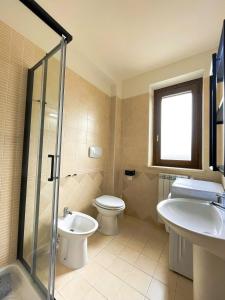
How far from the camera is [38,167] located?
138 centimetres

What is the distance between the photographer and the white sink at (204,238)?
0.68 m

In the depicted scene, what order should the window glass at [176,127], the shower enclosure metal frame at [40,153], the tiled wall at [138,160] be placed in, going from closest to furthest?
1. the shower enclosure metal frame at [40,153]
2. the window glass at [176,127]
3. the tiled wall at [138,160]

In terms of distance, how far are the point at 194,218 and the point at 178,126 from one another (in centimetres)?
147

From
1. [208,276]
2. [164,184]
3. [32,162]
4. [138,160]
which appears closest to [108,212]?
[164,184]

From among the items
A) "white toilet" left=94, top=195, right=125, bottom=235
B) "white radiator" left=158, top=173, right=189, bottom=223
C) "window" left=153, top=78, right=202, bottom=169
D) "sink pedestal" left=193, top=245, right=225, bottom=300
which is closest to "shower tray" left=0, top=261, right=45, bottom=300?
"white toilet" left=94, top=195, right=125, bottom=235

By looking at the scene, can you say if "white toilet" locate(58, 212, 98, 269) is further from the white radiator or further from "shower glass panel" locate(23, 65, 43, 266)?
the white radiator

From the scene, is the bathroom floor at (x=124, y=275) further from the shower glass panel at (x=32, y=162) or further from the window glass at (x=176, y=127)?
the window glass at (x=176, y=127)

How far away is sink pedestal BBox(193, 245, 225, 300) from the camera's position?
733 mm

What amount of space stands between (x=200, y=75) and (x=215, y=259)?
2137 millimetres

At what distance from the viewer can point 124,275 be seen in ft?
4.34

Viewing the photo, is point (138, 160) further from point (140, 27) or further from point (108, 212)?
point (140, 27)

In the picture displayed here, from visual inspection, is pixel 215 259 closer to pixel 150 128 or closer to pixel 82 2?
pixel 150 128

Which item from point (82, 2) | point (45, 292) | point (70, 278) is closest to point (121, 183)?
point (70, 278)

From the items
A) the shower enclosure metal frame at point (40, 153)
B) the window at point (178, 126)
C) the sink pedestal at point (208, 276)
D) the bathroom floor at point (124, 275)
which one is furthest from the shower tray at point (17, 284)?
the window at point (178, 126)
